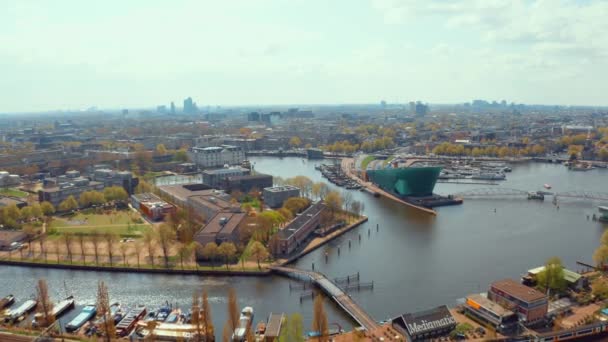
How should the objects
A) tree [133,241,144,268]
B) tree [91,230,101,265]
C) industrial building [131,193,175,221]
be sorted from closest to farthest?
tree [91,230,101,265] → tree [133,241,144,268] → industrial building [131,193,175,221]

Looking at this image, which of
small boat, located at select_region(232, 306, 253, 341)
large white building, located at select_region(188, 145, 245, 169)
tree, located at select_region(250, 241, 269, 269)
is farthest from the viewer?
large white building, located at select_region(188, 145, 245, 169)

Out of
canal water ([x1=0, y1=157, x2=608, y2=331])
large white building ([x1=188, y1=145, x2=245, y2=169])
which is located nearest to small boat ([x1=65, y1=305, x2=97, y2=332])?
canal water ([x1=0, y1=157, x2=608, y2=331])

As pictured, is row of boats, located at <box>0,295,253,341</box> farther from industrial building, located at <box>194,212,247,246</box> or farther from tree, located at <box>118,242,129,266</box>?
industrial building, located at <box>194,212,247,246</box>

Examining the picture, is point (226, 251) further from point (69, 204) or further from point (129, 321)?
point (69, 204)

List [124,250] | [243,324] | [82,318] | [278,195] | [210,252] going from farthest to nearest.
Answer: [278,195] < [124,250] < [210,252] < [82,318] < [243,324]

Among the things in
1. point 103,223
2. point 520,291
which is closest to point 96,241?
point 103,223

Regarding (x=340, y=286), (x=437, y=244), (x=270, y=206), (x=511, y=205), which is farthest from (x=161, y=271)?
(x=511, y=205)
